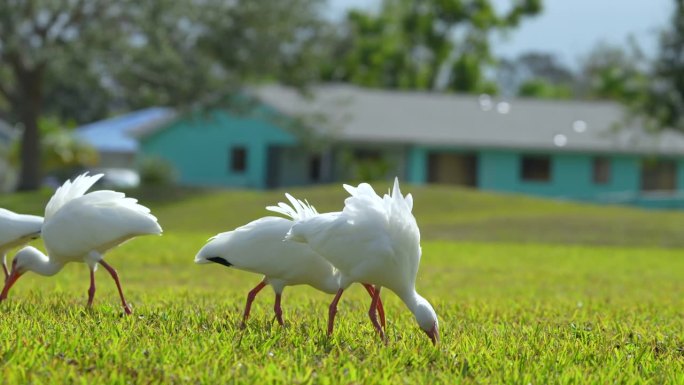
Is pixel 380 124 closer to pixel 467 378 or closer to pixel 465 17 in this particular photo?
pixel 465 17

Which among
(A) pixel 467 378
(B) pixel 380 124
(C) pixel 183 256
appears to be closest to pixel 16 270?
(A) pixel 467 378

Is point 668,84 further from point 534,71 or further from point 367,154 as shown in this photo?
point 534,71

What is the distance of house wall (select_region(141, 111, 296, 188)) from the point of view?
47.4 metres

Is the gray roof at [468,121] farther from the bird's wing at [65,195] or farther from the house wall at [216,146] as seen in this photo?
the bird's wing at [65,195]

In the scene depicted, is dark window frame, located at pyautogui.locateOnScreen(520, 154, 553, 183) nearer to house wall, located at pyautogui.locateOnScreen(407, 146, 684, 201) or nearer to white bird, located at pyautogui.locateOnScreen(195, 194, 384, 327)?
house wall, located at pyautogui.locateOnScreen(407, 146, 684, 201)

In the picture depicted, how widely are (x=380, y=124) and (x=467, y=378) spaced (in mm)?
40906

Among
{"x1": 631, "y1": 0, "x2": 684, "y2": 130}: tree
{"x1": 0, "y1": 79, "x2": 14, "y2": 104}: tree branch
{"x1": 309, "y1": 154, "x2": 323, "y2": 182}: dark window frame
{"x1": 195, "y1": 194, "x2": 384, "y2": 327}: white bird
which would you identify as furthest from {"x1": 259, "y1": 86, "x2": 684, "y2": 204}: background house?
{"x1": 195, "y1": 194, "x2": 384, "y2": 327}: white bird

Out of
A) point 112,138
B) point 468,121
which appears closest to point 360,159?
point 468,121

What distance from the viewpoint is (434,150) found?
155 feet

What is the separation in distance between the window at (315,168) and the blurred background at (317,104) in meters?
0.06

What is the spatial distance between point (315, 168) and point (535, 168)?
8885 mm

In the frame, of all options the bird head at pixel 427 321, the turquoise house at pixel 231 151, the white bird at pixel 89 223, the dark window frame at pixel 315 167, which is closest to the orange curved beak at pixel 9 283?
the white bird at pixel 89 223

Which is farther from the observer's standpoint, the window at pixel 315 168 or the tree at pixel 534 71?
the tree at pixel 534 71

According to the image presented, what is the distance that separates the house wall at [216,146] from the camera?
155 feet
